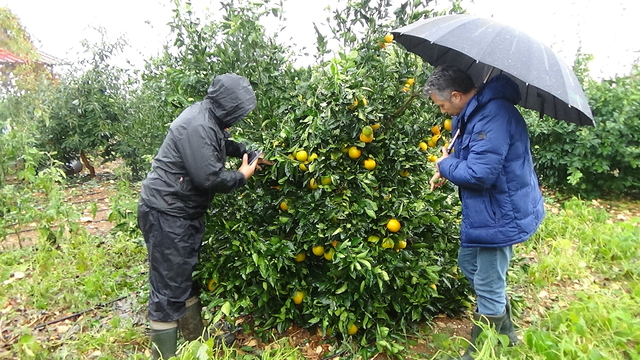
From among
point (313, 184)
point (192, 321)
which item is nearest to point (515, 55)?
point (313, 184)

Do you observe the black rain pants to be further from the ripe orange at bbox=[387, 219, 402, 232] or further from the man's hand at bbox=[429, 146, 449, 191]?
the man's hand at bbox=[429, 146, 449, 191]

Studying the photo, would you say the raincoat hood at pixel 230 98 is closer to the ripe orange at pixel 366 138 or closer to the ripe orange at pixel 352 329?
the ripe orange at pixel 366 138

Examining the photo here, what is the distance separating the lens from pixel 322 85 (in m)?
2.10

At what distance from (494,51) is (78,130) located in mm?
6596

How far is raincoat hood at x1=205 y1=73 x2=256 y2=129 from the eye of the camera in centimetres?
203

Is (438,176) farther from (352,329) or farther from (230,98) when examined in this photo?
(230,98)

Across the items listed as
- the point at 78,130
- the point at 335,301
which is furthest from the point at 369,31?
the point at 78,130

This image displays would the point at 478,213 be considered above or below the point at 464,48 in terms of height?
below

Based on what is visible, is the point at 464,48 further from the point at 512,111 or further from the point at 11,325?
the point at 11,325

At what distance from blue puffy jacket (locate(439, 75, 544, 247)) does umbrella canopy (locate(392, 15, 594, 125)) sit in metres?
0.15

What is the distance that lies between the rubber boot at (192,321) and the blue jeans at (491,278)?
5.15 ft

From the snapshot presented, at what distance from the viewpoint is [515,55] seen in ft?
5.61

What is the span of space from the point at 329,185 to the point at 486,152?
2.57ft

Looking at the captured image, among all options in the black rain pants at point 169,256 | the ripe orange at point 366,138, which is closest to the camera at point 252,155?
the black rain pants at point 169,256
